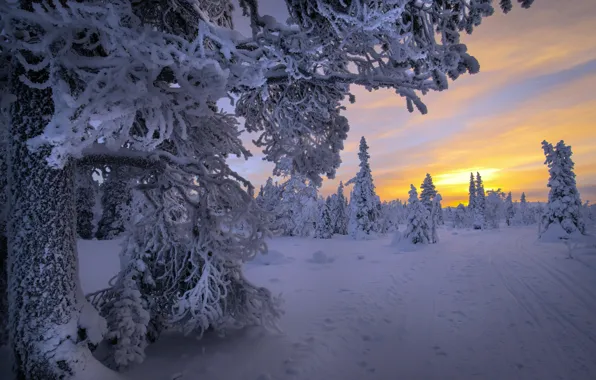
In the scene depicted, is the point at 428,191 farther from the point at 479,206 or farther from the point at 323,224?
the point at 479,206

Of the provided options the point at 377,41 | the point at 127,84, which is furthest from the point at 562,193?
the point at 127,84

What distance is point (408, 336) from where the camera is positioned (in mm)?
4883

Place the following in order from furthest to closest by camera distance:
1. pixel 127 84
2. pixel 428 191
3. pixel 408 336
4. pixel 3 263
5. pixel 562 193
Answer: pixel 428 191 → pixel 562 193 → pixel 408 336 → pixel 3 263 → pixel 127 84

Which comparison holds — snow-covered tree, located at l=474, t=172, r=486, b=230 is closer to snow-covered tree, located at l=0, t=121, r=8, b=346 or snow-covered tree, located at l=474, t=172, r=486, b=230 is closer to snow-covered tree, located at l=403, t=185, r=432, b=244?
snow-covered tree, located at l=403, t=185, r=432, b=244

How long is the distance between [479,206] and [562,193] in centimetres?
3259

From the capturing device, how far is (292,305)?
655 cm

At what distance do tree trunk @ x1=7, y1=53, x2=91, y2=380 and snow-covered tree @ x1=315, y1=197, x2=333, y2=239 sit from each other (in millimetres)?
31646

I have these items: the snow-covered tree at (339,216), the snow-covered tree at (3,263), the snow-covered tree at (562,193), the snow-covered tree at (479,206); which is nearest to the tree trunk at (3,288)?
the snow-covered tree at (3,263)

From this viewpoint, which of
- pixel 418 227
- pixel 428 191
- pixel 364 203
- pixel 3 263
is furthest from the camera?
pixel 428 191

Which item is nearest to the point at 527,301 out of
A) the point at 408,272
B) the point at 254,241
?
the point at 408,272

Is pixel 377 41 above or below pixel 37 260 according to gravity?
above

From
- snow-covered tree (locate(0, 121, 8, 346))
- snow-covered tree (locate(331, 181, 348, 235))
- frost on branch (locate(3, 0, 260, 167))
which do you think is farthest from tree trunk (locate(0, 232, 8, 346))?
snow-covered tree (locate(331, 181, 348, 235))

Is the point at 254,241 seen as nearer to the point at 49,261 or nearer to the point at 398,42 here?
the point at 49,261

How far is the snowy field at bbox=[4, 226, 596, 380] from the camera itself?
12.4 ft
